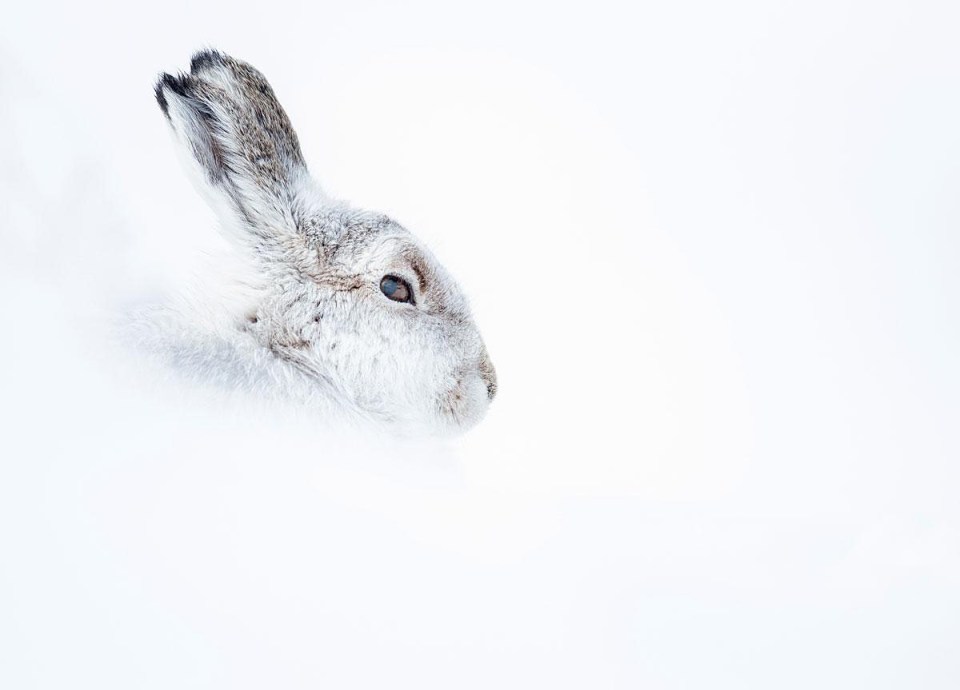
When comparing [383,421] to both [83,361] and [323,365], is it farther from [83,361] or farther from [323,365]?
[83,361]

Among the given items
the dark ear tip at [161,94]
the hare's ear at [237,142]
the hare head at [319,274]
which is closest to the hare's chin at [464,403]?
the hare head at [319,274]

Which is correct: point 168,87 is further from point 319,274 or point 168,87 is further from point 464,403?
point 464,403

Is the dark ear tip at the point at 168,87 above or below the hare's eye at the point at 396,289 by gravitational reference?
below

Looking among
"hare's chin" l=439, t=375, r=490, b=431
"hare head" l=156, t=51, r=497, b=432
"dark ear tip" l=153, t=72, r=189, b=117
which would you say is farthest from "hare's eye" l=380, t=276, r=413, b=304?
"dark ear tip" l=153, t=72, r=189, b=117

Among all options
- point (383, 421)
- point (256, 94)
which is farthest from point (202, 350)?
point (256, 94)

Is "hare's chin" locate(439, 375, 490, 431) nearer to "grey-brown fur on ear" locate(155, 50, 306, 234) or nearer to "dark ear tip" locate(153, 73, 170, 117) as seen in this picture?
"grey-brown fur on ear" locate(155, 50, 306, 234)

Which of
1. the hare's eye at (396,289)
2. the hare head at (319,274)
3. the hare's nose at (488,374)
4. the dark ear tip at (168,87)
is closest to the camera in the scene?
the dark ear tip at (168,87)

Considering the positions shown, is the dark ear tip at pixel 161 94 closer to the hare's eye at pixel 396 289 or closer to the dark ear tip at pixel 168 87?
the dark ear tip at pixel 168 87

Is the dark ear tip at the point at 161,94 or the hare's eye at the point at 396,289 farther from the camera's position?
the hare's eye at the point at 396,289
